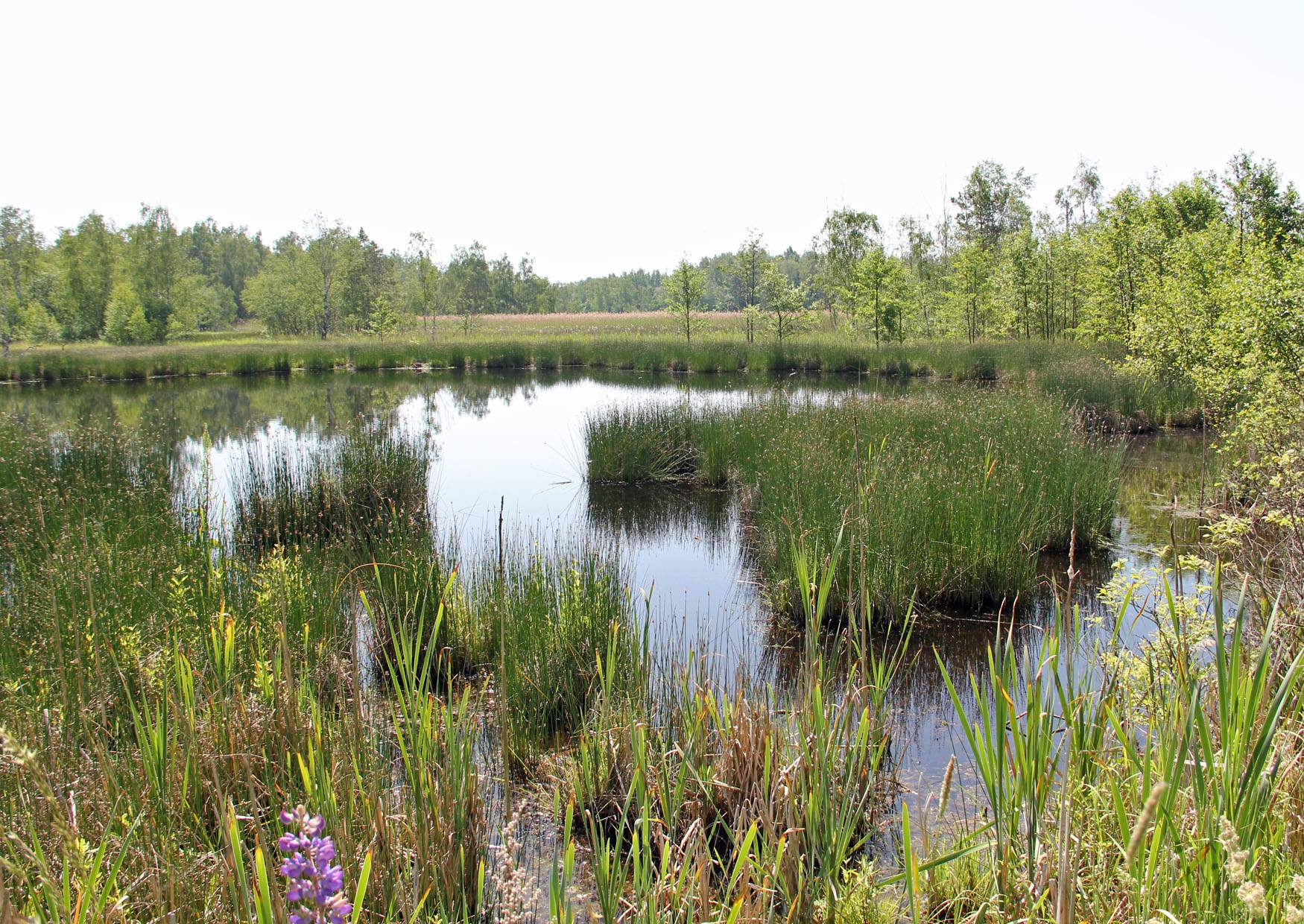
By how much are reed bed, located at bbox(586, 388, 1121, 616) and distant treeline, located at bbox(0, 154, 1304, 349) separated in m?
4.45

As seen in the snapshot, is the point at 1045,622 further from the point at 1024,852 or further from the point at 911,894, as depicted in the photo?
the point at 911,894

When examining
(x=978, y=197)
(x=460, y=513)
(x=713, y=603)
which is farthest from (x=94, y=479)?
(x=978, y=197)

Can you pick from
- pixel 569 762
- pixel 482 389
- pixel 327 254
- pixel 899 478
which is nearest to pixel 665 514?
pixel 899 478

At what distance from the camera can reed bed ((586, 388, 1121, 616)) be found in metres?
6.15

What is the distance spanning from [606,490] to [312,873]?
9.92m

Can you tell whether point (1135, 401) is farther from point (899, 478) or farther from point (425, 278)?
point (425, 278)

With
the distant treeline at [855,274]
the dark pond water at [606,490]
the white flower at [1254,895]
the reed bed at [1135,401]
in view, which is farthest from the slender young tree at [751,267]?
the white flower at [1254,895]

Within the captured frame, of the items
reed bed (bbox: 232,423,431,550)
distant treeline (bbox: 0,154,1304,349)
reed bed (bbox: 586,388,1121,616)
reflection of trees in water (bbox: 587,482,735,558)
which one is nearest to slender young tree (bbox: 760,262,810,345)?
distant treeline (bbox: 0,154,1304,349)

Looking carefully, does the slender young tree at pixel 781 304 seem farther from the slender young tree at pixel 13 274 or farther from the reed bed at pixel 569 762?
the slender young tree at pixel 13 274

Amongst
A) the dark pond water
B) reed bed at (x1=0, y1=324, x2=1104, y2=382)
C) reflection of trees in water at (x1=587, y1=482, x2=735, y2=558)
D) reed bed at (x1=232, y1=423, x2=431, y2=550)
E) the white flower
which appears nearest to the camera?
the white flower

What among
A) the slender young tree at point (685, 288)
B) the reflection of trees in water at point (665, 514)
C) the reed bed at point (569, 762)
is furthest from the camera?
the slender young tree at point (685, 288)

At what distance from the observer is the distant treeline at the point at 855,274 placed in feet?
64.0

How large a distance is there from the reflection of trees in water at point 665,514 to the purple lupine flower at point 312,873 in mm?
7000

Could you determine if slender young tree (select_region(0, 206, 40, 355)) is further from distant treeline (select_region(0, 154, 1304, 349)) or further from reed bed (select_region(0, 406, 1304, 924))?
reed bed (select_region(0, 406, 1304, 924))
